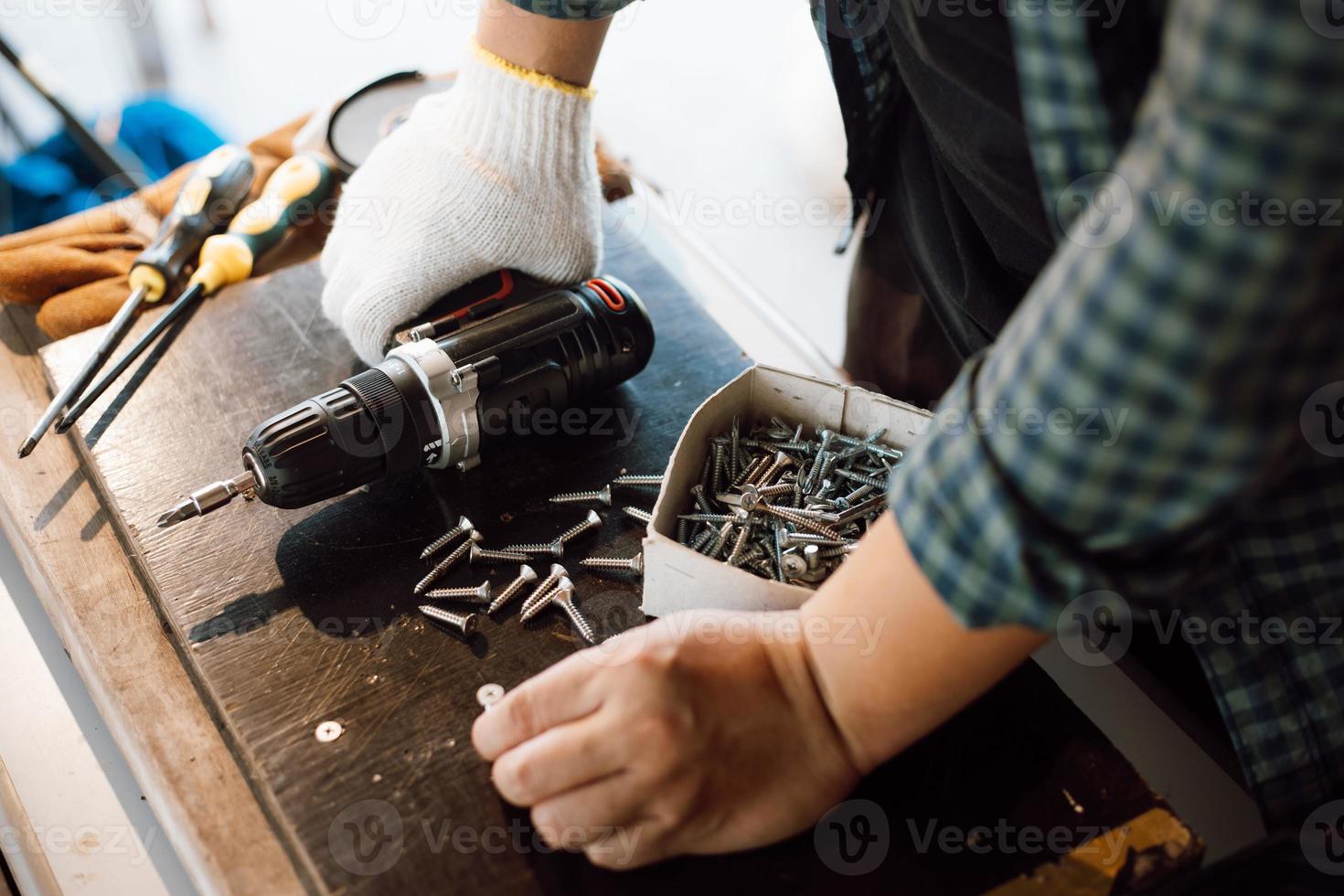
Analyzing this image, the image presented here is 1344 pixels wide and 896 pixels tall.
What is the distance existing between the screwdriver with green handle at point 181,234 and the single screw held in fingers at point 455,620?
0.38m

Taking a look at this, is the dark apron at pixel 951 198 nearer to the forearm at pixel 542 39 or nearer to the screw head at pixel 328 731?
the forearm at pixel 542 39

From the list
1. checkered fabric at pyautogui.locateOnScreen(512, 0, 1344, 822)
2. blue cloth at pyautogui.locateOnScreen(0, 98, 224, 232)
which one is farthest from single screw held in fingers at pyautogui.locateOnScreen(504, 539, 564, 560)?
blue cloth at pyautogui.locateOnScreen(0, 98, 224, 232)

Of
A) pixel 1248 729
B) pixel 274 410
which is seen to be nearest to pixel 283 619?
pixel 274 410

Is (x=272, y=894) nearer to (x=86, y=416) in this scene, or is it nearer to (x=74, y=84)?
(x=86, y=416)

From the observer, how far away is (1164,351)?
13.2 inches

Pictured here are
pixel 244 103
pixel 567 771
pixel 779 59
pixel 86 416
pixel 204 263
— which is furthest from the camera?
pixel 244 103

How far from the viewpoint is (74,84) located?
1894 millimetres

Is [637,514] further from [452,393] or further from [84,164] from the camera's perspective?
[84,164]

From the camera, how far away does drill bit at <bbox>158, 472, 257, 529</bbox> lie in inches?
25.5

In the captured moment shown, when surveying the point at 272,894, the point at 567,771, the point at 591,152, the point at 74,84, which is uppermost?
the point at 591,152

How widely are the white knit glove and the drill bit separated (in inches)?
6.8

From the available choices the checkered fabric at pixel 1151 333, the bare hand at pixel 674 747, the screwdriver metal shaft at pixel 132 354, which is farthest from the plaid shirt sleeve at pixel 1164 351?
the screwdriver metal shaft at pixel 132 354

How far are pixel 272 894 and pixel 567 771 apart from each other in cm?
19

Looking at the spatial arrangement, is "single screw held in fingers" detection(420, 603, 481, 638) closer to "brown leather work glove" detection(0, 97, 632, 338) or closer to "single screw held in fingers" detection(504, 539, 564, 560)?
"single screw held in fingers" detection(504, 539, 564, 560)
